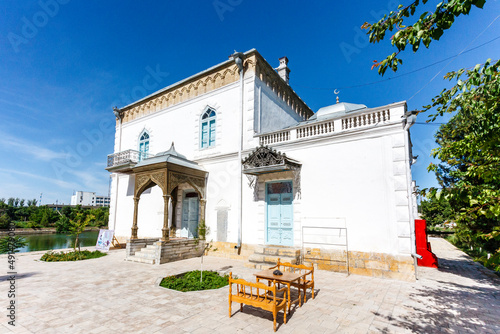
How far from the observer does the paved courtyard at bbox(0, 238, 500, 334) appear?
13.7 feet

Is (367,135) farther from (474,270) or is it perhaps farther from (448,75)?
(474,270)

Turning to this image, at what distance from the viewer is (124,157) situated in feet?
47.1

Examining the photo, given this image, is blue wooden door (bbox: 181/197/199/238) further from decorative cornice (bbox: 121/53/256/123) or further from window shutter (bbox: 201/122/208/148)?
A: decorative cornice (bbox: 121/53/256/123)

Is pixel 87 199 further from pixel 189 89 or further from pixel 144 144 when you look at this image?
pixel 189 89

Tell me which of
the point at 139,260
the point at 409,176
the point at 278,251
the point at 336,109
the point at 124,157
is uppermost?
the point at 336,109

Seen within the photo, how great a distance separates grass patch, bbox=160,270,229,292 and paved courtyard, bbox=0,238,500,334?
306mm

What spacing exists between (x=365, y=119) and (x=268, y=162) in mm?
3677

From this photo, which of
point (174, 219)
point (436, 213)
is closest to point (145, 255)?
point (174, 219)

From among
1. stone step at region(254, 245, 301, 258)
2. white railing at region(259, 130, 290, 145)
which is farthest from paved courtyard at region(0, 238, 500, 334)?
white railing at region(259, 130, 290, 145)

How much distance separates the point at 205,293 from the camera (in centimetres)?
592

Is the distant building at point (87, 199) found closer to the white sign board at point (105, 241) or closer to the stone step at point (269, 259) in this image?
the white sign board at point (105, 241)

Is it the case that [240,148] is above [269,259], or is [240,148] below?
above

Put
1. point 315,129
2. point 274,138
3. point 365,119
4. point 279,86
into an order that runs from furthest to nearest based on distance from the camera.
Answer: point 279,86 → point 274,138 → point 315,129 → point 365,119

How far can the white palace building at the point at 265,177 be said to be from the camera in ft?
25.8
